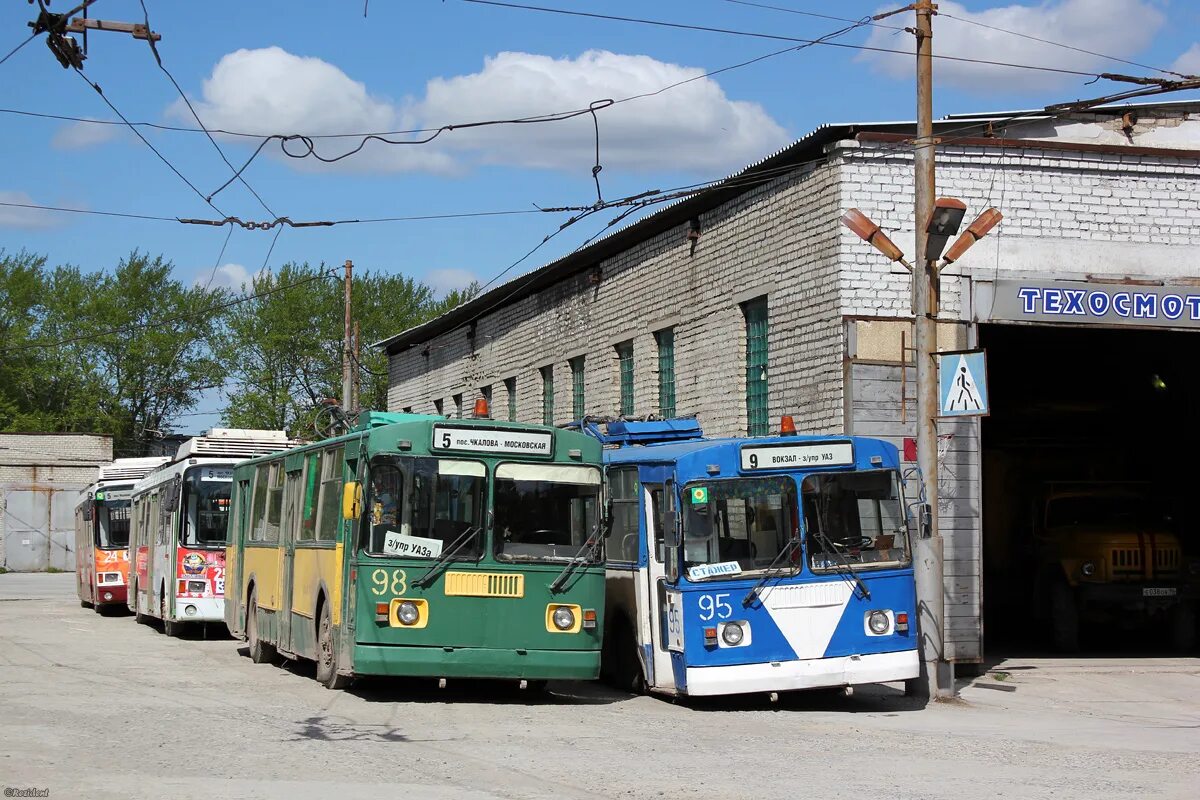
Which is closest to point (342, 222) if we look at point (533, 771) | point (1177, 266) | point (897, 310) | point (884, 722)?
point (897, 310)

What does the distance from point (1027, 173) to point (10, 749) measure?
551 inches

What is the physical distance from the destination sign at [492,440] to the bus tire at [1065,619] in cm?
985

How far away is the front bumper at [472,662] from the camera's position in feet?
45.0


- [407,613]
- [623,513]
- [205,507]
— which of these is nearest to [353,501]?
[407,613]

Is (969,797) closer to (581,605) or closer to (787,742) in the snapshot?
(787,742)

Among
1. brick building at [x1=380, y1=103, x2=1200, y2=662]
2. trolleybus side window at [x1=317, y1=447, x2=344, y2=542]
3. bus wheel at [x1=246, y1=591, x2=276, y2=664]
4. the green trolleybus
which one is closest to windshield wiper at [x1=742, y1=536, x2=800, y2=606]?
the green trolleybus

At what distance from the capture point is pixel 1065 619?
21328mm

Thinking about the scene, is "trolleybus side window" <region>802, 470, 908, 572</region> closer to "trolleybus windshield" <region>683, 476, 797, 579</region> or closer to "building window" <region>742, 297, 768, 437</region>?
"trolleybus windshield" <region>683, 476, 797, 579</region>

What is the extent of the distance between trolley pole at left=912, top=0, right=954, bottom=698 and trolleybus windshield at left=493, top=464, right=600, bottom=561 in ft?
11.6

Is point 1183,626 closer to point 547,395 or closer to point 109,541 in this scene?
point 547,395

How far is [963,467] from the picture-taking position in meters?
18.9

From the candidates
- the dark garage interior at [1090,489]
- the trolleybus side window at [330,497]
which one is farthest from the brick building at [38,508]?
the trolleybus side window at [330,497]

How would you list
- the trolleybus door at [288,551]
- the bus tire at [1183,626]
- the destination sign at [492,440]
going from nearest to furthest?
1. the destination sign at [492,440]
2. the trolleybus door at [288,551]
3. the bus tire at [1183,626]

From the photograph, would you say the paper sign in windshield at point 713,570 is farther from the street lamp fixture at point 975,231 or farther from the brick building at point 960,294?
the brick building at point 960,294
